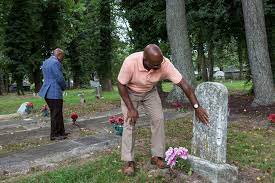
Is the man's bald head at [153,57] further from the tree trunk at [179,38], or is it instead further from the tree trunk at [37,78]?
the tree trunk at [37,78]

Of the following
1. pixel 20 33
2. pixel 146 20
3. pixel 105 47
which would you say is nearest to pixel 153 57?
pixel 146 20

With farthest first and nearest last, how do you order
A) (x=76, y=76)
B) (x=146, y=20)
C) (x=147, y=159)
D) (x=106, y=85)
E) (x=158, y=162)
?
(x=76, y=76) → (x=106, y=85) → (x=146, y=20) → (x=147, y=159) → (x=158, y=162)

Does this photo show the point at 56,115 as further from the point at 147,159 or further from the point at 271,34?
the point at 271,34

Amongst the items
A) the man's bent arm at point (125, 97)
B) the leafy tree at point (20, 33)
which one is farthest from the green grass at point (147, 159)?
the leafy tree at point (20, 33)

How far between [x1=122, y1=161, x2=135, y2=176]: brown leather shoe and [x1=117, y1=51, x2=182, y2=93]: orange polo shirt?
1.09 meters

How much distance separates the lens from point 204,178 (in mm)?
5609

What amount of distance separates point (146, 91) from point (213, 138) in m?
1.18

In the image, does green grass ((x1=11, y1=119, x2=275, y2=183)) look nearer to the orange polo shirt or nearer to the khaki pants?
the khaki pants

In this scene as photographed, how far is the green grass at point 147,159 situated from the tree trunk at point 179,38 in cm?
511

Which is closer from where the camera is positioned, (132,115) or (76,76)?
(132,115)

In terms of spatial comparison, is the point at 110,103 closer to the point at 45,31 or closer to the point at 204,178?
the point at 204,178

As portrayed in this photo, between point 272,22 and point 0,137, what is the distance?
9.94m

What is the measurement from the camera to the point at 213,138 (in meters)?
5.70

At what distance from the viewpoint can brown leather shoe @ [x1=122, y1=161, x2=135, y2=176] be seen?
5.59m
